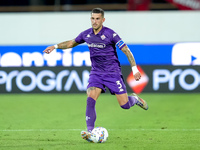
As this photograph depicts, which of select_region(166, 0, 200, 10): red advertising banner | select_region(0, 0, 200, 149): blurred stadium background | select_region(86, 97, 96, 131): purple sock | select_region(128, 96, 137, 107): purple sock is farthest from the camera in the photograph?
select_region(166, 0, 200, 10): red advertising banner

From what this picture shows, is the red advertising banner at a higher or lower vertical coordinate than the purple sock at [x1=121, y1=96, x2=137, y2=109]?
higher

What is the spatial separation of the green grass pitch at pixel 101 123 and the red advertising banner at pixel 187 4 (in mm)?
2856

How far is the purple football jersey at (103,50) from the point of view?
7629 mm

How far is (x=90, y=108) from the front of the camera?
746 centimetres

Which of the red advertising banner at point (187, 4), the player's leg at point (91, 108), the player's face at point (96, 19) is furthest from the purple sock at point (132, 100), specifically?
the red advertising banner at point (187, 4)

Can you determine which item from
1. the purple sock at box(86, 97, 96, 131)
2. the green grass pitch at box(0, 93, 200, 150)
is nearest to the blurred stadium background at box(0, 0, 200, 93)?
the green grass pitch at box(0, 93, 200, 150)

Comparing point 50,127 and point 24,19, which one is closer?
point 50,127

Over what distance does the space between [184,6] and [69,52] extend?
12.3 feet

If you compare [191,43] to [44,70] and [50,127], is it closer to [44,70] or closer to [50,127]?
[44,70]

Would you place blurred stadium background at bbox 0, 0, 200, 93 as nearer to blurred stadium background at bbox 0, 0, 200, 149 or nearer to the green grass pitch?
blurred stadium background at bbox 0, 0, 200, 149

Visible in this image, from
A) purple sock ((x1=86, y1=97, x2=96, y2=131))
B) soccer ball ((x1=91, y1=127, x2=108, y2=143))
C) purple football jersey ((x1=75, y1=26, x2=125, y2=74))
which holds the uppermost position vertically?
purple football jersey ((x1=75, y1=26, x2=125, y2=74))

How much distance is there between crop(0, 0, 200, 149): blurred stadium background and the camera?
580 inches

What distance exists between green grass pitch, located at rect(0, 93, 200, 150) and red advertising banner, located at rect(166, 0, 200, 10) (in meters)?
2.86

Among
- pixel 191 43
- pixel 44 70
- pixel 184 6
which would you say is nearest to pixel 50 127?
pixel 44 70
